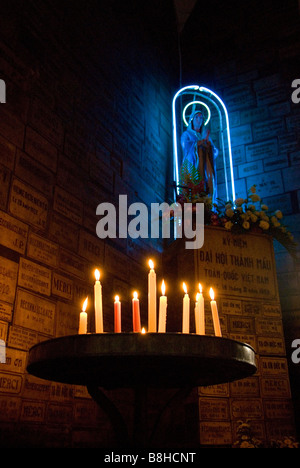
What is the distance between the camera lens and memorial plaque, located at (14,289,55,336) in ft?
8.82

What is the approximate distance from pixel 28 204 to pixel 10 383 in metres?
1.09

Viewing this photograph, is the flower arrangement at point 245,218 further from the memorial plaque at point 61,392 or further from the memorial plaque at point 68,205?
the memorial plaque at point 61,392

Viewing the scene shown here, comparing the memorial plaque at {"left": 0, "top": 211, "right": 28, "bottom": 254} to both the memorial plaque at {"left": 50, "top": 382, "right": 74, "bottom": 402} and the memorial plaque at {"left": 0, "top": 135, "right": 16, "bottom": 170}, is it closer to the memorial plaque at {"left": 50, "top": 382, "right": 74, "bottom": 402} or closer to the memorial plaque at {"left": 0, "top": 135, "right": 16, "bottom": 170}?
the memorial plaque at {"left": 0, "top": 135, "right": 16, "bottom": 170}

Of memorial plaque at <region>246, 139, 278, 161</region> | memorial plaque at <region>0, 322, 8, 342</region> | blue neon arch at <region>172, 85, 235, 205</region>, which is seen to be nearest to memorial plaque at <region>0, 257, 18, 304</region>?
memorial plaque at <region>0, 322, 8, 342</region>

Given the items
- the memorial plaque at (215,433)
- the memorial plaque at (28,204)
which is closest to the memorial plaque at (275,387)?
the memorial plaque at (215,433)

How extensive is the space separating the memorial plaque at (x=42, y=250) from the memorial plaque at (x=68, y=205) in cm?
30

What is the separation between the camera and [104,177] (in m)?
3.93

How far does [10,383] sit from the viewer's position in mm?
2500

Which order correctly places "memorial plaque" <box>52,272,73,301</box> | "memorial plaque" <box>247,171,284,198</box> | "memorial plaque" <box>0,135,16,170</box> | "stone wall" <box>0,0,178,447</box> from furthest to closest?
"memorial plaque" <box>247,171,284,198</box> → "memorial plaque" <box>52,272,73,301</box> → "memorial plaque" <box>0,135,16,170</box> → "stone wall" <box>0,0,178,447</box>

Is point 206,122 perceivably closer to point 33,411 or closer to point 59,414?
point 59,414

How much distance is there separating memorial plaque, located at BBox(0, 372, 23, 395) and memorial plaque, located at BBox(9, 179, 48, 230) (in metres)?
0.93

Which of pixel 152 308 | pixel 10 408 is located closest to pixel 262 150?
pixel 10 408

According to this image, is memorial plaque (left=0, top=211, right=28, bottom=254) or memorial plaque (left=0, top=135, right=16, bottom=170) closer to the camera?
memorial plaque (left=0, top=211, right=28, bottom=254)

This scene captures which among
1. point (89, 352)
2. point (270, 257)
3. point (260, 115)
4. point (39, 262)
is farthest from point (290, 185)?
point (89, 352)
